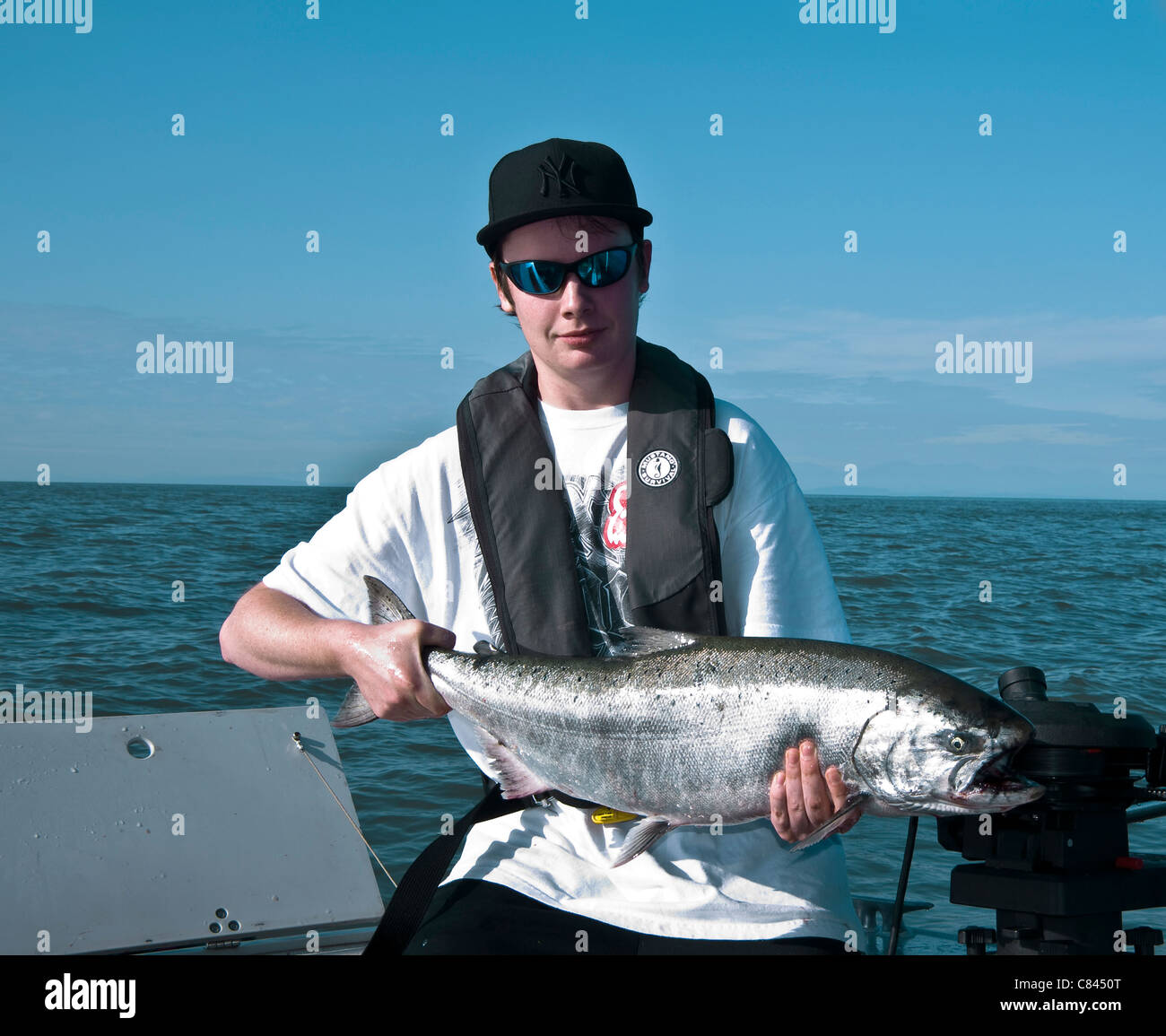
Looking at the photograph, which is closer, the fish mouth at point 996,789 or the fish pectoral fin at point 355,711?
the fish mouth at point 996,789

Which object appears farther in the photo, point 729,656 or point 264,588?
point 264,588

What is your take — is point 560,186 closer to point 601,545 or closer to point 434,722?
point 601,545

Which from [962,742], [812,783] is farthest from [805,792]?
[962,742]

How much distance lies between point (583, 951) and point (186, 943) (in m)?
1.96

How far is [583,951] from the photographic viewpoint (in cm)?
315

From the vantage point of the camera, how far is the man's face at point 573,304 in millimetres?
3543

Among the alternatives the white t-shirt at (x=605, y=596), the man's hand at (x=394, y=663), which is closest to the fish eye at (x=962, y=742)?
the white t-shirt at (x=605, y=596)

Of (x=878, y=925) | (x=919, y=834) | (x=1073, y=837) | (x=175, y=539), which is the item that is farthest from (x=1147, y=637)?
(x=175, y=539)

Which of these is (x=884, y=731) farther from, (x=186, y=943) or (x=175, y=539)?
(x=175, y=539)

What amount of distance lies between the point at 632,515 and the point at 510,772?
2.86 feet

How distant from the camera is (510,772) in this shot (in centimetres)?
338

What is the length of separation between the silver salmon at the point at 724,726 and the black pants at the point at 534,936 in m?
0.24

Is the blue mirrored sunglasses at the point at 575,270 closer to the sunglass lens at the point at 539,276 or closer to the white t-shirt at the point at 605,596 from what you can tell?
the sunglass lens at the point at 539,276

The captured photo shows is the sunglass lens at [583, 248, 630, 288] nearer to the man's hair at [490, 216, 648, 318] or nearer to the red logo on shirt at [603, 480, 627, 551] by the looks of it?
the man's hair at [490, 216, 648, 318]
